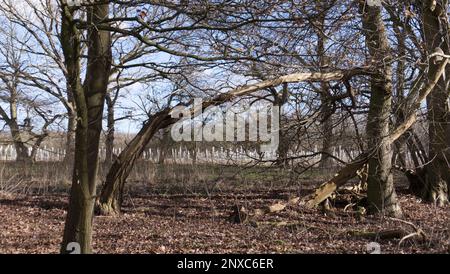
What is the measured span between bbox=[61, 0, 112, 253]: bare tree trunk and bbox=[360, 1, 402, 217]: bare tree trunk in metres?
4.47

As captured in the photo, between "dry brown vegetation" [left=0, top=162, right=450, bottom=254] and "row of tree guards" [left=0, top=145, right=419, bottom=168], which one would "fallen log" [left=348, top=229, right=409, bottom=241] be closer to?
"dry brown vegetation" [left=0, top=162, right=450, bottom=254]

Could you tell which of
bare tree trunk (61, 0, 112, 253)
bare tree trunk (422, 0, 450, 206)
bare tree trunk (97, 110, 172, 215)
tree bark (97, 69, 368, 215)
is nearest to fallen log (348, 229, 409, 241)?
tree bark (97, 69, 368, 215)

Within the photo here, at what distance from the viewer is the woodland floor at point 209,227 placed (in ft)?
22.4

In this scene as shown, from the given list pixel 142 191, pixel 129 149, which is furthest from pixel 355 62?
pixel 142 191

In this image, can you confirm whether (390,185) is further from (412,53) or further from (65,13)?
(65,13)

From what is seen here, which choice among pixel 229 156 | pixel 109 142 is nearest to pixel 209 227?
pixel 229 156

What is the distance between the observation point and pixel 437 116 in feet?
33.0

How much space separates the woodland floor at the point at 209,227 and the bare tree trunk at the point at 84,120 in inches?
51.5

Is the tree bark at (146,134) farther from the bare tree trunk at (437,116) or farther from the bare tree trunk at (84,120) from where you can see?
the bare tree trunk at (84,120)

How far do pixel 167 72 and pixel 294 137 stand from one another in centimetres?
403

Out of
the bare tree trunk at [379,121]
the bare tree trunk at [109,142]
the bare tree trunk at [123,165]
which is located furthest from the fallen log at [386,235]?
the bare tree trunk at [109,142]

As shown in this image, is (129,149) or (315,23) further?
(129,149)

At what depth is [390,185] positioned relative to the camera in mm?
9742

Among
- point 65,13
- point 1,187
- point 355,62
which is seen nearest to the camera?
point 65,13
